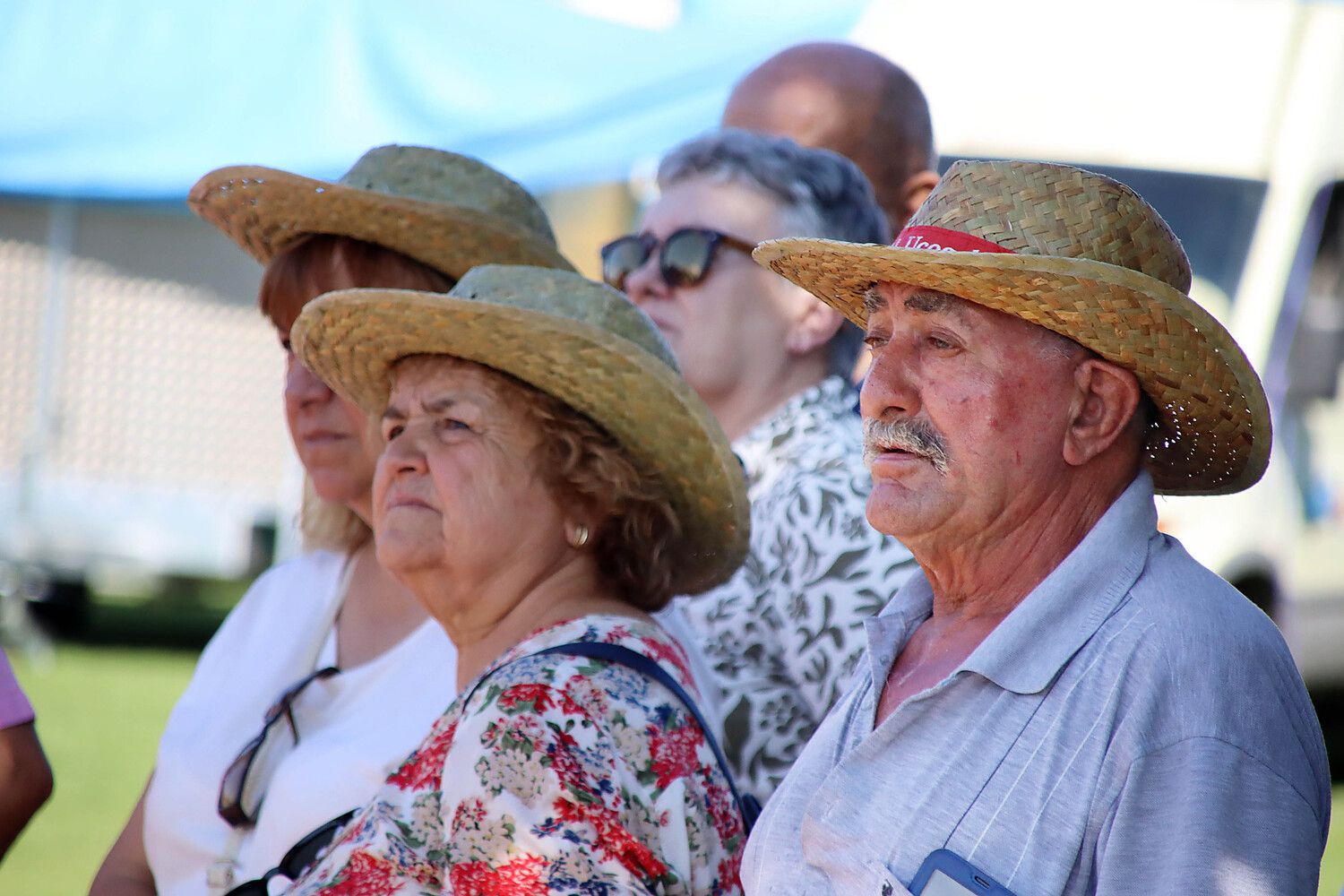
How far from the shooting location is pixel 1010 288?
6.22ft

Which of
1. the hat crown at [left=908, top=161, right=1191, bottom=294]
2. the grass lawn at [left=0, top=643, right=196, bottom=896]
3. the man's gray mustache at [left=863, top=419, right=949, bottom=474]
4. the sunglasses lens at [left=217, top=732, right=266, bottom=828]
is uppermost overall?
the hat crown at [left=908, top=161, right=1191, bottom=294]

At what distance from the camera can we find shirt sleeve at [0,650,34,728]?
8.83 ft

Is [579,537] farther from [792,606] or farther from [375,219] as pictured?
[375,219]

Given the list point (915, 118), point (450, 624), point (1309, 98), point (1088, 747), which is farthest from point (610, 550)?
point (1309, 98)

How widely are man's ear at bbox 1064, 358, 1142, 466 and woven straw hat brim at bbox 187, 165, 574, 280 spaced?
1.51 meters

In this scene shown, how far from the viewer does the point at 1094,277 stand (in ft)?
6.06

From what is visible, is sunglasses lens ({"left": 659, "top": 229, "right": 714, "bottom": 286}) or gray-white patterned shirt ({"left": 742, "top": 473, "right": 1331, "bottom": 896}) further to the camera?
sunglasses lens ({"left": 659, "top": 229, "right": 714, "bottom": 286})

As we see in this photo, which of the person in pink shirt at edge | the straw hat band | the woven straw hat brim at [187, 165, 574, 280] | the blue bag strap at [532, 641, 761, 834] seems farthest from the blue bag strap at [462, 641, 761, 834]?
the woven straw hat brim at [187, 165, 574, 280]

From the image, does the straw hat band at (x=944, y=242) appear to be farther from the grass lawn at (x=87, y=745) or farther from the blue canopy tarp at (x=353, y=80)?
the blue canopy tarp at (x=353, y=80)

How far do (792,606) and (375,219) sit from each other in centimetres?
116

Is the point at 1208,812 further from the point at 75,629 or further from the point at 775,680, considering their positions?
the point at 75,629

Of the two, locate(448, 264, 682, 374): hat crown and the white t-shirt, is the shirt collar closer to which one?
locate(448, 264, 682, 374): hat crown

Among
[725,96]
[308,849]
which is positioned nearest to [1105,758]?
[308,849]

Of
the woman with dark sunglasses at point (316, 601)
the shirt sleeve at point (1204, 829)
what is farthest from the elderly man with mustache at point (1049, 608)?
the woman with dark sunglasses at point (316, 601)
